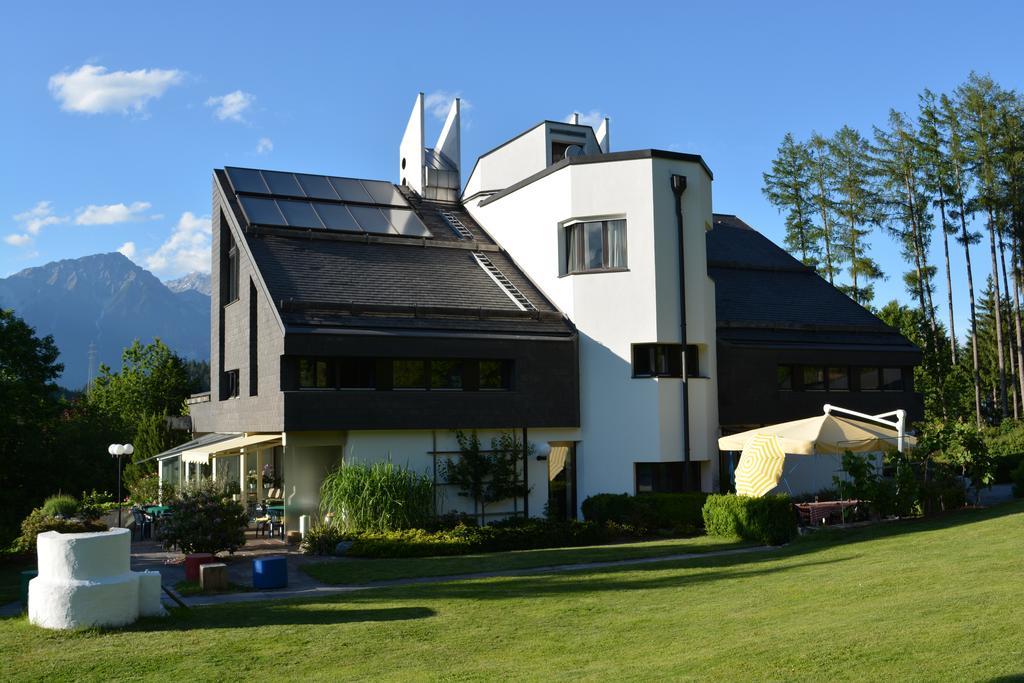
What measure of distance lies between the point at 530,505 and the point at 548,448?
160cm

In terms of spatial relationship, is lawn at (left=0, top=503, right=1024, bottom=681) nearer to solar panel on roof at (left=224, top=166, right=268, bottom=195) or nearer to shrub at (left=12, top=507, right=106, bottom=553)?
shrub at (left=12, top=507, right=106, bottom=553)

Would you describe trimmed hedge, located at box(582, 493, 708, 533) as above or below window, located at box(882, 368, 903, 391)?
below

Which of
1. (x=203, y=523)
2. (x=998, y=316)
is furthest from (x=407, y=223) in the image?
(x=998, y=316)

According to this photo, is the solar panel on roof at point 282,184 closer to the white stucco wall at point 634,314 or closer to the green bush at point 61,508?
the white stucco wall at point 634,314

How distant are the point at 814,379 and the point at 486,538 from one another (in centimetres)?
1397

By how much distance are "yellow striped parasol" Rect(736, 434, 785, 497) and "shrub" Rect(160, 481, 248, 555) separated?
1123 cm

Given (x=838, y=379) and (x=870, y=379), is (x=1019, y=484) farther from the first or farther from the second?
(x=870, y=379)

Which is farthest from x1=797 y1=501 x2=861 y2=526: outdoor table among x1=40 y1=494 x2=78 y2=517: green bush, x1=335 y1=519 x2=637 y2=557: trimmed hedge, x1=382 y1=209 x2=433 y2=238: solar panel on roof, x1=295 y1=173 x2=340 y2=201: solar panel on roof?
x1=40 y1=494 x2=78 y2=517: green bush

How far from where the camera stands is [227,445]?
24734 mm

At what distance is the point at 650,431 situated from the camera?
81.7 feet

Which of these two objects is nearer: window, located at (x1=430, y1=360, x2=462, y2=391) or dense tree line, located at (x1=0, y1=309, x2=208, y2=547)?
window, located at (x1=430, y1=360, x2=462, y2=391)

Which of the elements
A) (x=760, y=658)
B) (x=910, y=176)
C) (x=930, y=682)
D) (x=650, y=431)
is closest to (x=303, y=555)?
(x=650, y=431)

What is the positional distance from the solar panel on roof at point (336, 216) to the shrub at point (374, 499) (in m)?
8.64

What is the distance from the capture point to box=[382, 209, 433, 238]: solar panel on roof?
28.7 meters
